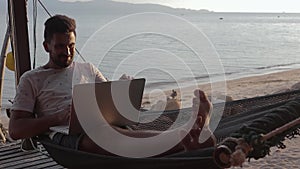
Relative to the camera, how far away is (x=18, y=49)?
283 centimetres

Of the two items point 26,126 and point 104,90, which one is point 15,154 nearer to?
point 26,126

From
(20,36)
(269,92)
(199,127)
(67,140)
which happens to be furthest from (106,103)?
(269,92)

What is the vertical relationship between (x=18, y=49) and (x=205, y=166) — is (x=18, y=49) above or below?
above

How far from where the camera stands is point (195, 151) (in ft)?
5.32

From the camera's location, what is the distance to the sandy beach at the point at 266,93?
3725 mm

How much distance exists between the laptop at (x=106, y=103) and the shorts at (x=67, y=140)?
0.02 m

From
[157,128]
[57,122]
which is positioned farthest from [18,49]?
[157,128]

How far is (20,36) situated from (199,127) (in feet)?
5.04

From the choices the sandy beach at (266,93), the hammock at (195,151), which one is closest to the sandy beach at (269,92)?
the sandy beach at (266,93)

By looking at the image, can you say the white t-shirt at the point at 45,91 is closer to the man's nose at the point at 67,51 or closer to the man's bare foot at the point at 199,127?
the man's nose at the point at 67,51

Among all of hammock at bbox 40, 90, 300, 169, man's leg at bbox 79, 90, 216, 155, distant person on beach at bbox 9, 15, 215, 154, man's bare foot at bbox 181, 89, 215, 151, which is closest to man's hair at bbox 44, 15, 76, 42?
distant person on beach at bbox 9, 15, 215, 154

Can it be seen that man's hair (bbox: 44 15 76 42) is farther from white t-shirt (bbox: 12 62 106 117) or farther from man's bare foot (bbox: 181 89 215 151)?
man's bare foot (bbox: 181 89 215 151)

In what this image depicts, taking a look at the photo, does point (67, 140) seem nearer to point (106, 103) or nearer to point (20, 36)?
point (106, 103)

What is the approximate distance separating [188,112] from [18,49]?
3.61ft
